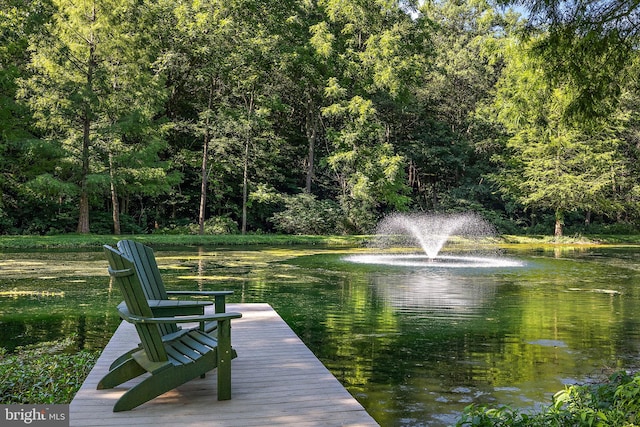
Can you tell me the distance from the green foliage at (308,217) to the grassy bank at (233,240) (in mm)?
2061

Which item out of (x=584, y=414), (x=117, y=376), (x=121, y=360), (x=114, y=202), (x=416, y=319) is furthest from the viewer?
(x=114, y=202)

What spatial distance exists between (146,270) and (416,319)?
16.0 ft

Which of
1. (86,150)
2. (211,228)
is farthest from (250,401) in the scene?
(211,228)

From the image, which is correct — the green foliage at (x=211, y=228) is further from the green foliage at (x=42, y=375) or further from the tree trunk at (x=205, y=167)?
the green foliage at (x=42, y=375)

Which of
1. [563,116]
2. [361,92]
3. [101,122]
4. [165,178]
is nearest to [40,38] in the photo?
[101,122]

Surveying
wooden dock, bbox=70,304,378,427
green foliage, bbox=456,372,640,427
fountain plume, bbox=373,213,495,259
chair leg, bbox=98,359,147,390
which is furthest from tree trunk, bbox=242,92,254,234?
green foliage, bbox=456,372,640,427

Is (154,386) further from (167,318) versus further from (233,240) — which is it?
(233,240)

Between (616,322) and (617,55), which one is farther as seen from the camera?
(616,322)

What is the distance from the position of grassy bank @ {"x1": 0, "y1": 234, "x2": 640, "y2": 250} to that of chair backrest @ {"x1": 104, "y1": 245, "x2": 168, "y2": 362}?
1998 cm

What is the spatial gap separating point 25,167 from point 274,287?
768 inches

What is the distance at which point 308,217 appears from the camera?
3069 centimetres

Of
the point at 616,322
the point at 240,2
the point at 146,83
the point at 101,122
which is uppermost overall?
the point at 240,2

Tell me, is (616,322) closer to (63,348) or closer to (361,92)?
(63,348)

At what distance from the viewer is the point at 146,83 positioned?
27688 millimetres
